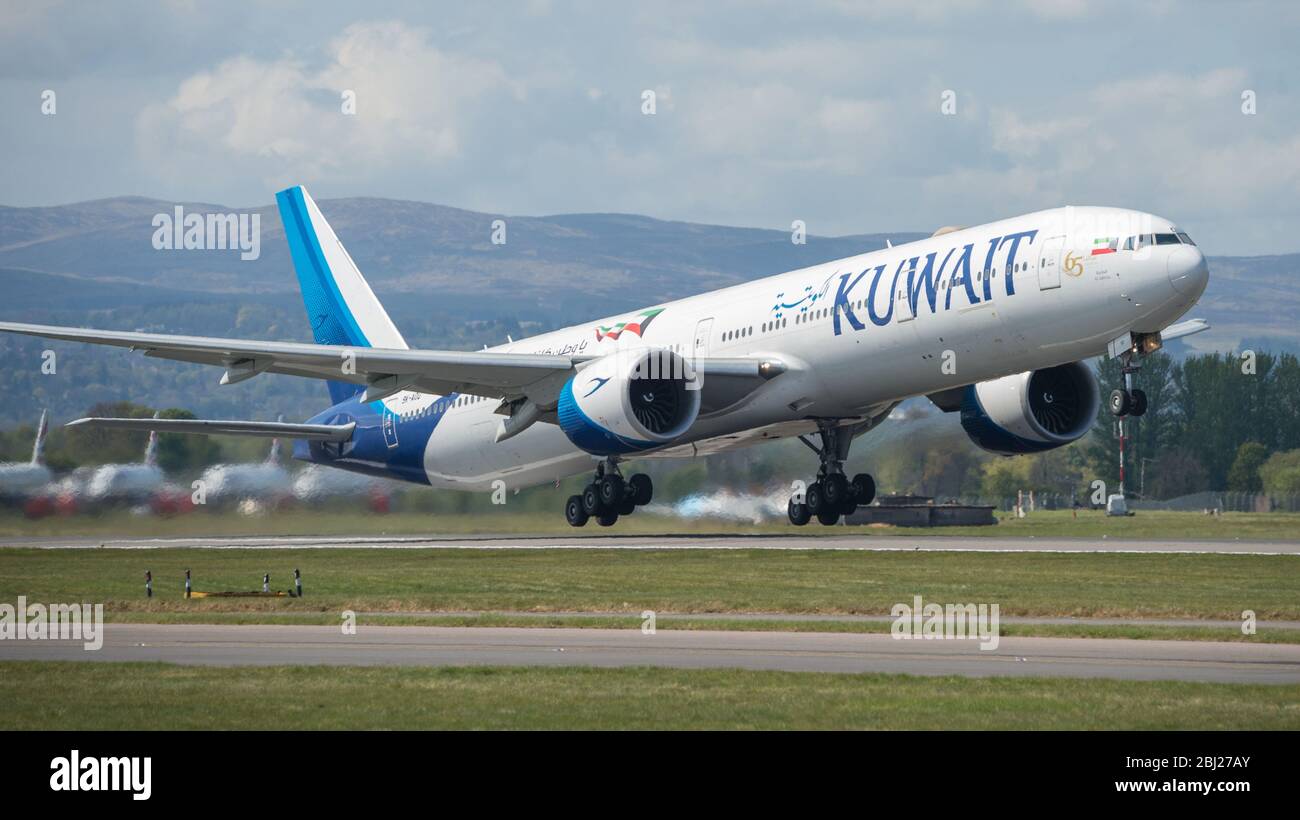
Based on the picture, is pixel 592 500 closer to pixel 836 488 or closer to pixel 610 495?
pixel 610 495

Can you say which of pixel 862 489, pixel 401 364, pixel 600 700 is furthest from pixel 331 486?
pixel 600 700

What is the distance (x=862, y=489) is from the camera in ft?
151

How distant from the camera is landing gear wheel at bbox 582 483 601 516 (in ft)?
153

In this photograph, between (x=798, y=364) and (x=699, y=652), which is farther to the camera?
(x=798, y=364)

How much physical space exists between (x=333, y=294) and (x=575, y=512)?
1350cm

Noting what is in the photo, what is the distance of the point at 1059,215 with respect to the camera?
36062 mm

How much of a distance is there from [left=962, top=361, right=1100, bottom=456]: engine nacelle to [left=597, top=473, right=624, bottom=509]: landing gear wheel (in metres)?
9.79

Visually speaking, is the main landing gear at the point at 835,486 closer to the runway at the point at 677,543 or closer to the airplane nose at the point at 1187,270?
the runway at the point at 677,543

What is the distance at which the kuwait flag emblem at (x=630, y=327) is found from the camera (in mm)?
46500

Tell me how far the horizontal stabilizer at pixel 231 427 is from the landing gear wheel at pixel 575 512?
902cm

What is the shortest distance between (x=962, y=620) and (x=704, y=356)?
62.0 ft

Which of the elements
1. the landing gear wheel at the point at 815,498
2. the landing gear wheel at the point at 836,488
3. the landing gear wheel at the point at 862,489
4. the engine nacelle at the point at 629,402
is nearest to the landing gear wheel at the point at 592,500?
the engine nacelle at the point at 629,402
